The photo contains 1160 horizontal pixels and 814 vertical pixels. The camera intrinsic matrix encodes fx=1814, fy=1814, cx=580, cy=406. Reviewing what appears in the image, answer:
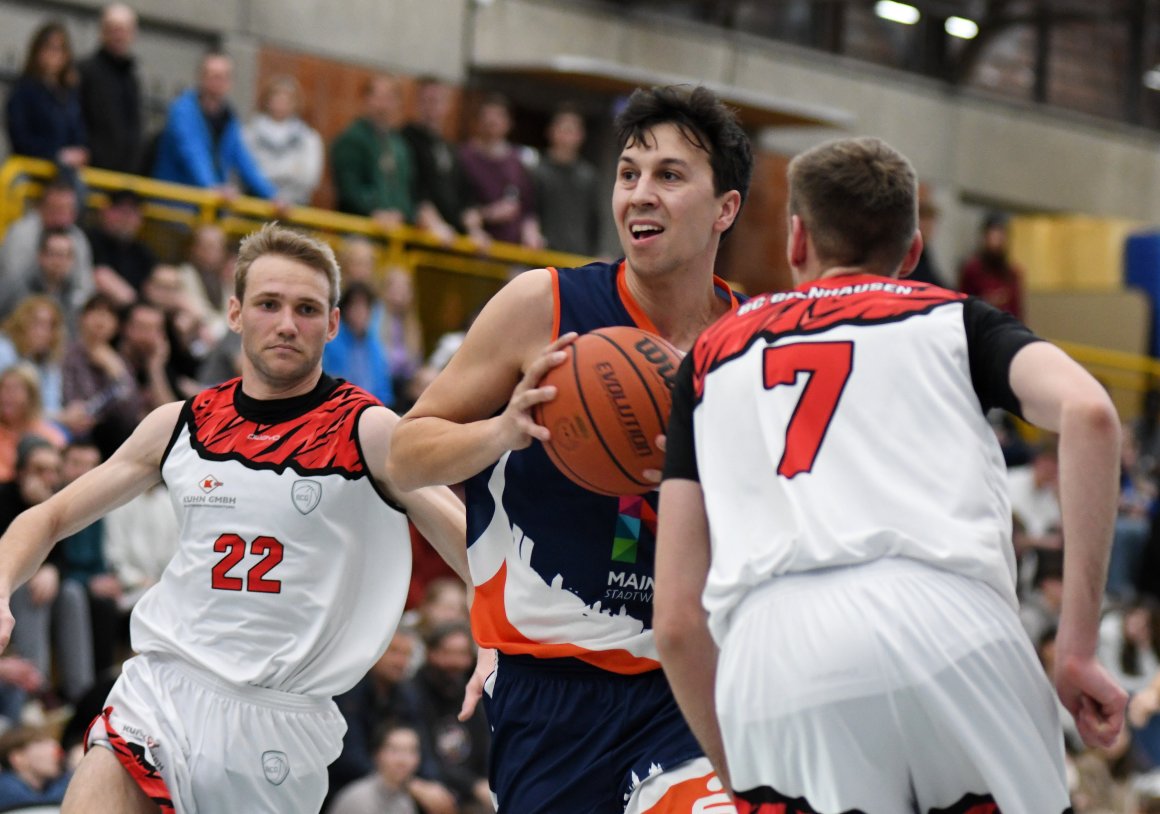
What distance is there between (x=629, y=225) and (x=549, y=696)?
4.34ft

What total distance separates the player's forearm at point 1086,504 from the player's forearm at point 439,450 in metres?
1.52

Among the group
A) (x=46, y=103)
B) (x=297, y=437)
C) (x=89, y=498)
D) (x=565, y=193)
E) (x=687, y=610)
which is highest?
(x=46, y=103)

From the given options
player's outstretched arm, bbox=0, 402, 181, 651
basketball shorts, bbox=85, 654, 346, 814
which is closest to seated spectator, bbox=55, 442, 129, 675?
player's outstretched arm, bbox=0, 402, 181, 651

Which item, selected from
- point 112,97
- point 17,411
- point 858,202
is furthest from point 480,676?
point 112,97

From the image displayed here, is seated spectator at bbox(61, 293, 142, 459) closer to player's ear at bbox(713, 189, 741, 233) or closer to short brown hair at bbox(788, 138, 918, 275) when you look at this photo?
player's ear at bbox(713, 189, 741, 233)

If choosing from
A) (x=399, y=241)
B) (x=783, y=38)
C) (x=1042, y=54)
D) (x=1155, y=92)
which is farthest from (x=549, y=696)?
(x=1155, y=92)

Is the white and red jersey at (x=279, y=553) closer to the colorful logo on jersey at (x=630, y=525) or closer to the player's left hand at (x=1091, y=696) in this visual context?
the colorful logo on jersey at (x=630, y=525)

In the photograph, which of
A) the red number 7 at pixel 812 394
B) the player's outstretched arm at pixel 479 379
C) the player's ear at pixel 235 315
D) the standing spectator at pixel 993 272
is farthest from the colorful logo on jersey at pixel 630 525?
A: the standing spectator at pixel 993 272

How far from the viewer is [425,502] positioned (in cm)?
564

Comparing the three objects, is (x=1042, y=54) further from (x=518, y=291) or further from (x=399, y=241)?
(x=518, y=291)

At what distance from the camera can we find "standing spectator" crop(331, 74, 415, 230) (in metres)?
13.8

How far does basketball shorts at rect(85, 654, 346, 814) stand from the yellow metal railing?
683 cm

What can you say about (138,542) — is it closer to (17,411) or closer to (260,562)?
(17,411)

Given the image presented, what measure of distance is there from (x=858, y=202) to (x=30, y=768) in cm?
565
